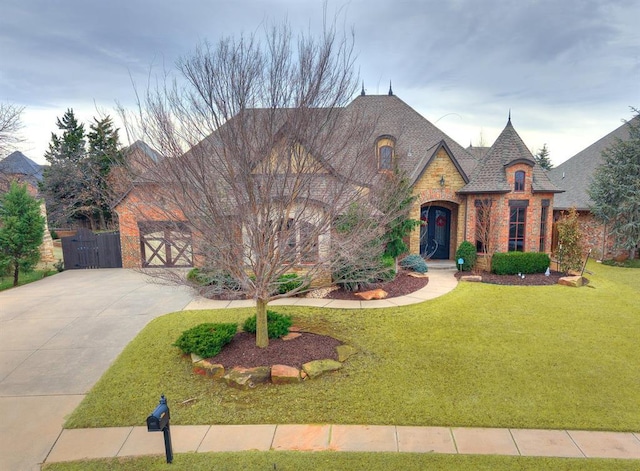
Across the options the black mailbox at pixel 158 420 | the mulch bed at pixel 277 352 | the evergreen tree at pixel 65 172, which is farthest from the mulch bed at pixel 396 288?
the evergreen tree at pixel 65 172

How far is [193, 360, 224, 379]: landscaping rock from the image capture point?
595 centimetres

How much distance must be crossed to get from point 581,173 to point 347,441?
78.8ft

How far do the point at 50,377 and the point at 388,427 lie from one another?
19.6 ft

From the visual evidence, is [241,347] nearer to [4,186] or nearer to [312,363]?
[312,363]

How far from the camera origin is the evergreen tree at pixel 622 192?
632 inches

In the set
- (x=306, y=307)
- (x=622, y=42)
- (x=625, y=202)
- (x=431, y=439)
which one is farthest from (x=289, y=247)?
(x=625, y=202)

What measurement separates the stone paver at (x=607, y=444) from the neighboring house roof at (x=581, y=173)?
667 inches

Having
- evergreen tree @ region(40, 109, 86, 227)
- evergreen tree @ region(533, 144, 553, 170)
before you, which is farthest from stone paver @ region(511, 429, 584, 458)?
evergreen tree @ region(533, 144, 553, 170)

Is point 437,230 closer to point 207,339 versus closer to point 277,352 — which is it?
point 277,352

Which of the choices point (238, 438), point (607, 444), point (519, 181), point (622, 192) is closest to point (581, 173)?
point (622, 192)

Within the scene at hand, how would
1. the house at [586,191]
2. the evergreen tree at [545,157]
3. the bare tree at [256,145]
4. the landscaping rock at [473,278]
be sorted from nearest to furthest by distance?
the bare tree at [256,145] → the landscaping rock at [473,278] → the house at [586,191] → the evergreen tree at [545,157]

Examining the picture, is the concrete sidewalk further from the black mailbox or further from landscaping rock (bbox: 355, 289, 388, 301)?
landscaping rock (bbox: 355, 289, 388, 301)

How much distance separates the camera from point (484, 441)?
4.29 m

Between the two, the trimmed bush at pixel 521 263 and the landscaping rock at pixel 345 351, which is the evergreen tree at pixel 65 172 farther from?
the trimmed bush at pixel 521 263
